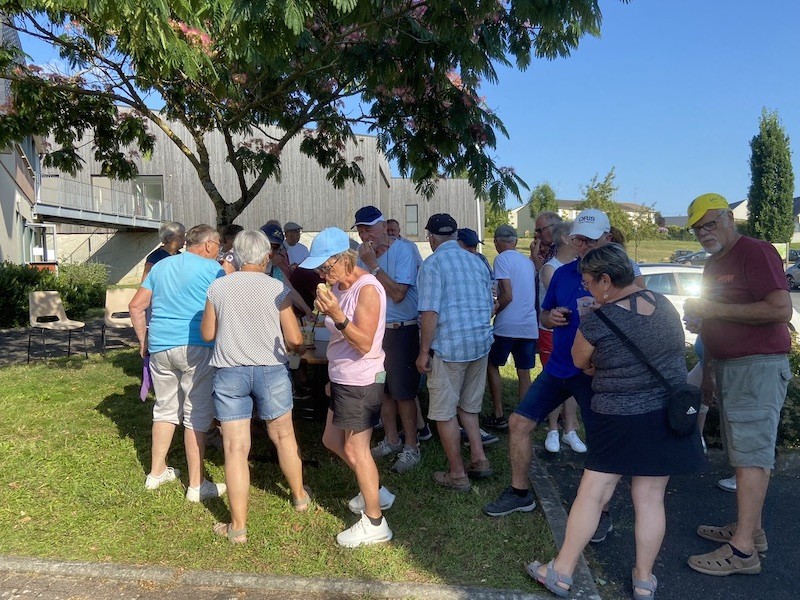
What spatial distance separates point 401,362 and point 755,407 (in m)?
2.25

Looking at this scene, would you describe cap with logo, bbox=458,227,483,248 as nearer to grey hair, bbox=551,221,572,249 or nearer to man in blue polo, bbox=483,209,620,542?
grey hair, bbox=551,221,572,249

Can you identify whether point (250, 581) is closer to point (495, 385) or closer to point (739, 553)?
point (739, 553)

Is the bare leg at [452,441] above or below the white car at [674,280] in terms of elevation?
below

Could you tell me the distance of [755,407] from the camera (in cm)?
338

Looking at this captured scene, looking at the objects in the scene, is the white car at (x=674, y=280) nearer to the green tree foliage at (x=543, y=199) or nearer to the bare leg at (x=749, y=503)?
the bare leg at (x=749, y=503)

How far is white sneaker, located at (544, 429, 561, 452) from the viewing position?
16.2 feet

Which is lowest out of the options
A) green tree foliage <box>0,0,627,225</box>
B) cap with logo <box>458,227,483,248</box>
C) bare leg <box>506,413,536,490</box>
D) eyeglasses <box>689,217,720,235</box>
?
bare leg <box>506,413,536,490</box>

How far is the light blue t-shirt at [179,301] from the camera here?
3.97 m

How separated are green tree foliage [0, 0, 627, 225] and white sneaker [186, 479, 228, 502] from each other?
276 cm

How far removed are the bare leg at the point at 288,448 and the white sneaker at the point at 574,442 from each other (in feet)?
7.54

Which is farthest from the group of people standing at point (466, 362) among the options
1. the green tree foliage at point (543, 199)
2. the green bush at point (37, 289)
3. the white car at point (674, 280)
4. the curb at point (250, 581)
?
the green tree foliage at point (543, 199)

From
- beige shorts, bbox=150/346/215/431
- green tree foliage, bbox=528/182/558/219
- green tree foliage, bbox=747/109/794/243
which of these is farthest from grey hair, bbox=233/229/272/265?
green tree foliage, bbox=528/182/558/219

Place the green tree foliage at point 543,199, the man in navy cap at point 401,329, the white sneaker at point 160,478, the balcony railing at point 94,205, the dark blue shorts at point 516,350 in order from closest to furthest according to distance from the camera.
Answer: the white sneaker at point 160,478 < the man in navy cap at point 401,329 < the dark blue shorts at point 516,350 < the balcony railing at point 94,205 < the green tree foliage at point 543,199

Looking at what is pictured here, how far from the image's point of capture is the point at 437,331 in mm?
4098
